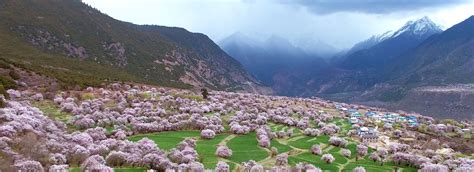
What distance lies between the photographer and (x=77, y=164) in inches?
962

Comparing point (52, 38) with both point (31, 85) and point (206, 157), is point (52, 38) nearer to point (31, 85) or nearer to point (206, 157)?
point (31, 85)

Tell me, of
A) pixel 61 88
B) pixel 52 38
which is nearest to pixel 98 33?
pixel 52 38

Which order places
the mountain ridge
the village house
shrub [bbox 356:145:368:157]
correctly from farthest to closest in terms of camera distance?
1. the mountain ridge
2. the village house
3. shrub [bbox 356:145:368:157]

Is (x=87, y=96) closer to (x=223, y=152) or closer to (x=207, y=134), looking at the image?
(x=207, y=134)

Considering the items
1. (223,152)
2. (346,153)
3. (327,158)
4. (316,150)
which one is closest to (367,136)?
(346,153)

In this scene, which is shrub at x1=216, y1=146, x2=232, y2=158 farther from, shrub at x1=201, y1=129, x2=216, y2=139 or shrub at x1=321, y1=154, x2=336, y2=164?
shrub at x1=201, y1=129, x2=216, y2=139

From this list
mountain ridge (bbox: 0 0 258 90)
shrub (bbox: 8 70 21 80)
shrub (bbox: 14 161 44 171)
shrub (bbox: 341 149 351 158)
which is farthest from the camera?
mountain ridge (bbox: 0 0 258 90)

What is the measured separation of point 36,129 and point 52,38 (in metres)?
102

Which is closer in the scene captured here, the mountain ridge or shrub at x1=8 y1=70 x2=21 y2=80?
shrub at x1=8 y1=70 x2=21 y2=80

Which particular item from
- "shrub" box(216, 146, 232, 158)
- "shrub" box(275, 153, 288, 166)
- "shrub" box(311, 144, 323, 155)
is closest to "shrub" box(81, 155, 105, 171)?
"shrub" box(216, 146, 232, 158)

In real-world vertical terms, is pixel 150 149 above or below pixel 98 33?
below

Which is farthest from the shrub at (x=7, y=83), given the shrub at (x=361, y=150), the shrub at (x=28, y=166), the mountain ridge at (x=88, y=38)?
the mountain ridge at (x=88, y=38)

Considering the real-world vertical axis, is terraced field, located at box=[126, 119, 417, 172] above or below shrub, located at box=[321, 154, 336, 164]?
below

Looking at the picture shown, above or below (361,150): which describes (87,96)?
above
